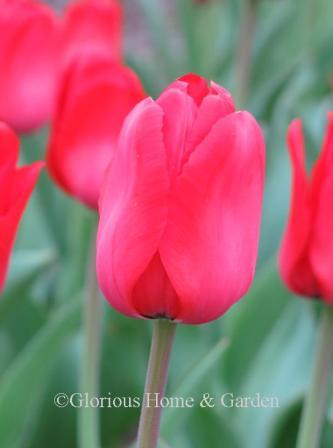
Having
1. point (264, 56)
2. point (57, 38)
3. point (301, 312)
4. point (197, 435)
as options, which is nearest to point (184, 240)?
point (197, 435)

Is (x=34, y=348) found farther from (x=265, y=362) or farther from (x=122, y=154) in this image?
(x=122, y=154)

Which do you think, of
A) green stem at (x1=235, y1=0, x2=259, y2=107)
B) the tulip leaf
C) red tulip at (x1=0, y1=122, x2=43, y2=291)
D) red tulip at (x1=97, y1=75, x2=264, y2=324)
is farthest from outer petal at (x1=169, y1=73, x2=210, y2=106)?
green stem at (x1=235, y1=0, x2=259, y2=107)

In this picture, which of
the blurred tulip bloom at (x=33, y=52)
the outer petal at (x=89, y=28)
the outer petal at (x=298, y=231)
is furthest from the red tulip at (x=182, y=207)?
the outer petal at (x=89, y=28)

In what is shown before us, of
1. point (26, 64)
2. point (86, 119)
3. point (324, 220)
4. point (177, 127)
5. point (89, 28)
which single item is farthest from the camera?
point (89, 28)

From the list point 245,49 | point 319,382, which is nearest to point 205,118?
point 319,382

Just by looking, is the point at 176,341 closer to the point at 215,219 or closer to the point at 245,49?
the point at 245,49
